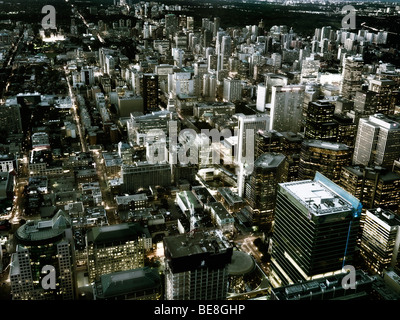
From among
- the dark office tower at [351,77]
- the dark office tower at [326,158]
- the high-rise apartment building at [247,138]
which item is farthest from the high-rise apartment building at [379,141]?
the dark office tower at [351,77]

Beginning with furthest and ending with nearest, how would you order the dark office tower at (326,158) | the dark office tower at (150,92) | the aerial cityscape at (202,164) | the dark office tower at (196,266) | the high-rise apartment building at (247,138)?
the dark office tower at (150,92)
the high-rise apartment building at (247,138)
the dark office tower at (326,158)
the aerial cityscape at (202,164)
the dark office tower at (196,266)

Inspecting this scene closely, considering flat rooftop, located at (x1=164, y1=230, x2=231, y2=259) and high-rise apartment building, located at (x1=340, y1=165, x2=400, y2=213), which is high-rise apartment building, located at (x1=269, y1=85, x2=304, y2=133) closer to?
high-rise apartment building, located at (x1=340, y1=165, x2=400, y2=213)

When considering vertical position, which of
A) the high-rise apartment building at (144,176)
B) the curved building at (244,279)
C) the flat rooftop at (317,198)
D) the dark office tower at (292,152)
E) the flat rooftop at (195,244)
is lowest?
the curved building at (244,279)

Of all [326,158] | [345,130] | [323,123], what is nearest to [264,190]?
[326,158]

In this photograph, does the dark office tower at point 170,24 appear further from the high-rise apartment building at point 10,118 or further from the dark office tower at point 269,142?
the dark office tower at point 269,142

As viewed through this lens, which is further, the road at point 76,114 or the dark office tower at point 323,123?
the road at point 76,114

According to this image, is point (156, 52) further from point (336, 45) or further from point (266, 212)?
point (266, 212)
